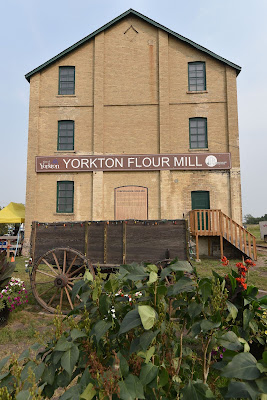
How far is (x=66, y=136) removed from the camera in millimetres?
15758

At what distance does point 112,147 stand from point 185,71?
6.50 meters

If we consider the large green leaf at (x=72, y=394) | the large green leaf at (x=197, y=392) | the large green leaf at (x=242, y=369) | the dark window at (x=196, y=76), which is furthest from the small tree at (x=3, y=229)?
the large green leaf at (x=242, y=369)

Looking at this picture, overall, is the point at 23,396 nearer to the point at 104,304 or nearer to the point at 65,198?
the point at 104,304

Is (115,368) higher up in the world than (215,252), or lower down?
higher up

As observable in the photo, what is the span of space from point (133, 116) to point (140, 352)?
50.4ft

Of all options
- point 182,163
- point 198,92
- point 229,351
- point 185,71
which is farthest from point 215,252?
point 229,351

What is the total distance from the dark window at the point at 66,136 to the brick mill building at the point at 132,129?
0.20 ft

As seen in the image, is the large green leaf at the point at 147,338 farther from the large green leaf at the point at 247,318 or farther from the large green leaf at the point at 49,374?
the large green leaf at the point at 247,318

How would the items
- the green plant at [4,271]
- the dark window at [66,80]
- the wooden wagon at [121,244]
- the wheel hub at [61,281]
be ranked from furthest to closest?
the dark window at [66,80]
the wooden wagon at [121,244]
the wheel hub at [61,281]
the green plant at [4,271]

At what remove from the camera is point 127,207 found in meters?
14.8

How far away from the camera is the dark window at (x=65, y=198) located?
1521 cm

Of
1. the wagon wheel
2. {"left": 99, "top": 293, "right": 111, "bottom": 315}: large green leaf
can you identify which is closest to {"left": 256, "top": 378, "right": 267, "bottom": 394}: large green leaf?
{"left": 99, "top": 293, "right": 111, "bottom": 315}: large green leaf

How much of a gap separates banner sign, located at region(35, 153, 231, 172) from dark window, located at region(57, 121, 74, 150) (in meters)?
0.89

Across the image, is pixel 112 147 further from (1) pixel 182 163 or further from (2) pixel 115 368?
(2) pixel 115 368
